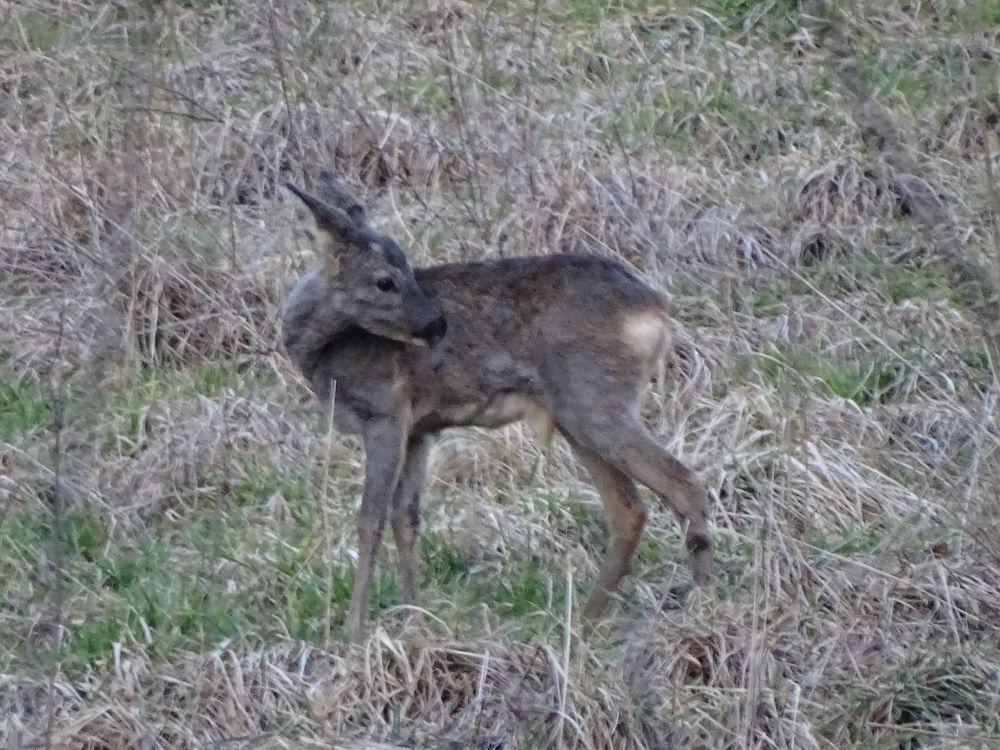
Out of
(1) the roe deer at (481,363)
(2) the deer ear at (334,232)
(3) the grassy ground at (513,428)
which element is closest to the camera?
(3) the grassy ground at (513,428)

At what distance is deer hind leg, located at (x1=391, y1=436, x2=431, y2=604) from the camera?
17.5 ft

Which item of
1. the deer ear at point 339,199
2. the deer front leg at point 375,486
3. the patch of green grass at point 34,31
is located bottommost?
Result: the patch of green grass at point 34,31

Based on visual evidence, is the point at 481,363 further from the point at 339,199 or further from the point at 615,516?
the point at 339,199

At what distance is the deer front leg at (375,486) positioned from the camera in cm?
518

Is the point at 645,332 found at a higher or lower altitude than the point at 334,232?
lower

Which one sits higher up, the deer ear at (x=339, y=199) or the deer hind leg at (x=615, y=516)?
the deer ear at (x=339, y=199)

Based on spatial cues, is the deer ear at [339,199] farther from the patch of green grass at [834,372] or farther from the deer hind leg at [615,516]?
the patch of green grass at [834,372]

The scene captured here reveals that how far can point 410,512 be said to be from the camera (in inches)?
216

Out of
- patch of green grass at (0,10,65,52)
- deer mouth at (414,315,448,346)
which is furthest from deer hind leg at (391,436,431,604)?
patch of green grass at (0,10,65,52)

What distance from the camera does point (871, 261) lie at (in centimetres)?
755

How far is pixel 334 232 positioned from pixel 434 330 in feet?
1.64

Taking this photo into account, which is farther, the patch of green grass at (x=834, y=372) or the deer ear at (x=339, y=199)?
the patch of green grass at (x=834, y=372)

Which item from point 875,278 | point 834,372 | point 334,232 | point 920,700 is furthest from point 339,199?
point 875,278

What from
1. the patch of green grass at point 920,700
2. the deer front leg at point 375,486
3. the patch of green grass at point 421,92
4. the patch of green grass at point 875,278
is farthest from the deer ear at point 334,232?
the patch of green grass at point 421,92
